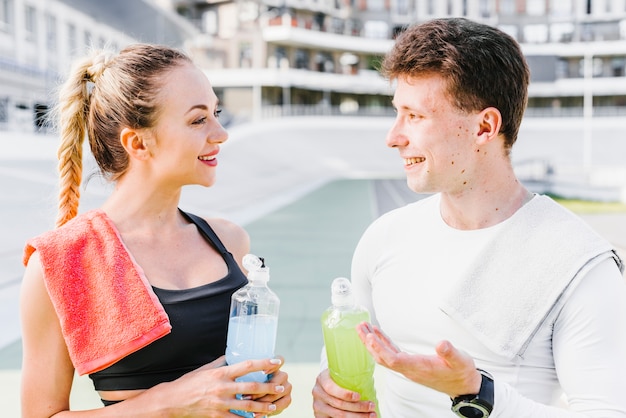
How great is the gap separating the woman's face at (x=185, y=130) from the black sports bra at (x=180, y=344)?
376mm

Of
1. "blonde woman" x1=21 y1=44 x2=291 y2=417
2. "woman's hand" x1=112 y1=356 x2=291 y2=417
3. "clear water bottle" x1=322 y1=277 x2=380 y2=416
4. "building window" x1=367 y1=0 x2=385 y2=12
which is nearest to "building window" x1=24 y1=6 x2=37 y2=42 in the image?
"blonde woman" x1=21 y1=44 x2=291 y2=417

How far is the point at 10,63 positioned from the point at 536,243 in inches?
921

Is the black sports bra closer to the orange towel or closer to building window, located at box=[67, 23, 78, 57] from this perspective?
the orange towel

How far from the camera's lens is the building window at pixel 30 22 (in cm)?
2508

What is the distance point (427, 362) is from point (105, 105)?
1.28 m

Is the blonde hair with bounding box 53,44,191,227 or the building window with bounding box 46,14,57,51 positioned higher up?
the building window with bounding box 46,14,57,51

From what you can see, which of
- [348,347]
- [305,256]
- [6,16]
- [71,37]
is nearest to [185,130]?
[348,347]

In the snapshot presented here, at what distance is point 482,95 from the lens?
2053 millimetres

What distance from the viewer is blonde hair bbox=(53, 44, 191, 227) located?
2.04m

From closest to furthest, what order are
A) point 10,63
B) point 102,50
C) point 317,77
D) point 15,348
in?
point 102,50 → point 15,348 → point 10,63 → point 317,77

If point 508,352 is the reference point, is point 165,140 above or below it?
above

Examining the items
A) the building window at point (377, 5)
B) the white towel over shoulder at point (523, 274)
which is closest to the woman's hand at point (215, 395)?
the white towel over shoulder at point (523, 274)

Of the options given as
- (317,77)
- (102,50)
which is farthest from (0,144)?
(317,77)

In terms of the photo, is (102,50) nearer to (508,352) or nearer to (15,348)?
(508,352)
